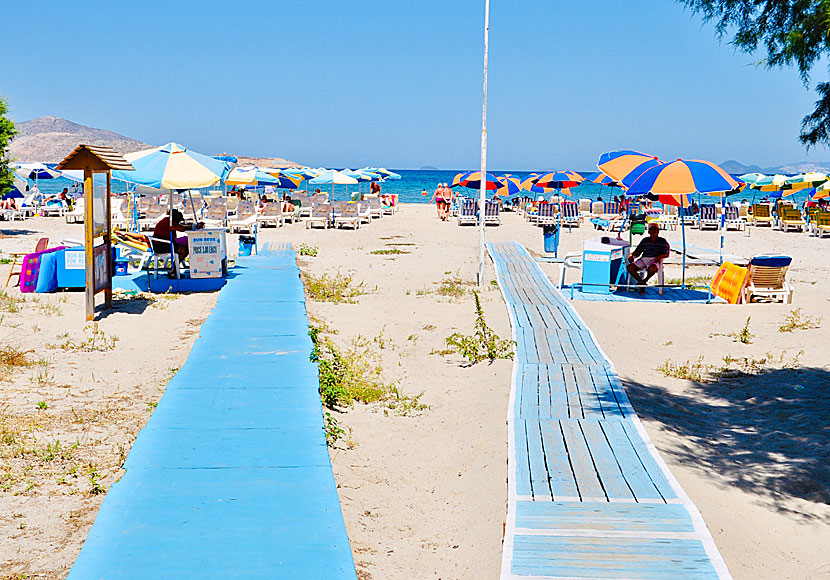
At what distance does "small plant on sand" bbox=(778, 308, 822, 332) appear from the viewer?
29.6 ft

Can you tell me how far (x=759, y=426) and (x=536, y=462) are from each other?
2202 mm

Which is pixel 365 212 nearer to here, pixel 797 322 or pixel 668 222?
pixel 668 222

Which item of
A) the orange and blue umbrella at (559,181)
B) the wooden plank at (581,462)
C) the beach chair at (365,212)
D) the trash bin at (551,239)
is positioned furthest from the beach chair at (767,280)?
the beach chair at (365,212)

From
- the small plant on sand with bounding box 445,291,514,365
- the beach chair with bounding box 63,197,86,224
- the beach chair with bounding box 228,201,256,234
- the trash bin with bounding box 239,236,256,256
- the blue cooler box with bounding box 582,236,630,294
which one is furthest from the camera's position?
the beach chair with bounding box 63,197,86,224

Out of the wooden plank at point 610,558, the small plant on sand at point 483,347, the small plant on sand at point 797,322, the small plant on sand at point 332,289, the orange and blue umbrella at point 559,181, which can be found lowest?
the wooden plank at point 610,558

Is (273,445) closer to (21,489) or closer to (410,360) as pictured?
(21,489)

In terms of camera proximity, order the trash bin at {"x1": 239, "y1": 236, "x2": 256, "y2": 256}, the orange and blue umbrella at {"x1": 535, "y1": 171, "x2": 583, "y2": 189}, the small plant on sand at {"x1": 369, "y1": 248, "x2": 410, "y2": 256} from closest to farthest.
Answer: the trash bin at {"x1": 239, "y1": 236, "x2": 256, "y2": 256} → the small plant on sand at {"x1": 369, "y1": 248, "x2": 410, "y2": 256} → the orange and blue umbrella at {"x1": 535, "y1": 171, "x2": 583, "y2": 189}

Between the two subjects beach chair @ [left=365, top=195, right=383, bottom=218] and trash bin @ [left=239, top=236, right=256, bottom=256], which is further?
beach chair @ [left=365, top=195, right=383, bottom=218]

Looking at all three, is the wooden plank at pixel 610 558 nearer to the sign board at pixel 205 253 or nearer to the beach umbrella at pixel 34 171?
the sign board at pixel 205 253

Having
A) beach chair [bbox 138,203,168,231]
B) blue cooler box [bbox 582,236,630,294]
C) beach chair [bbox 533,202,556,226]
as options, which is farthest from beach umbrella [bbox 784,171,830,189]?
beach chair [bbox 138,203,168,231]

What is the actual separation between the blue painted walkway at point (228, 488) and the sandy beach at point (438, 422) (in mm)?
271

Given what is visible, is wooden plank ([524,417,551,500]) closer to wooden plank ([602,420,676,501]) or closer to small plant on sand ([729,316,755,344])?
wooden plank ([602,420,676,501])

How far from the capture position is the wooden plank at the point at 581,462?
159 inches

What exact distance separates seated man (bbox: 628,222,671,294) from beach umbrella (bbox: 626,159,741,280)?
51.1 inches
